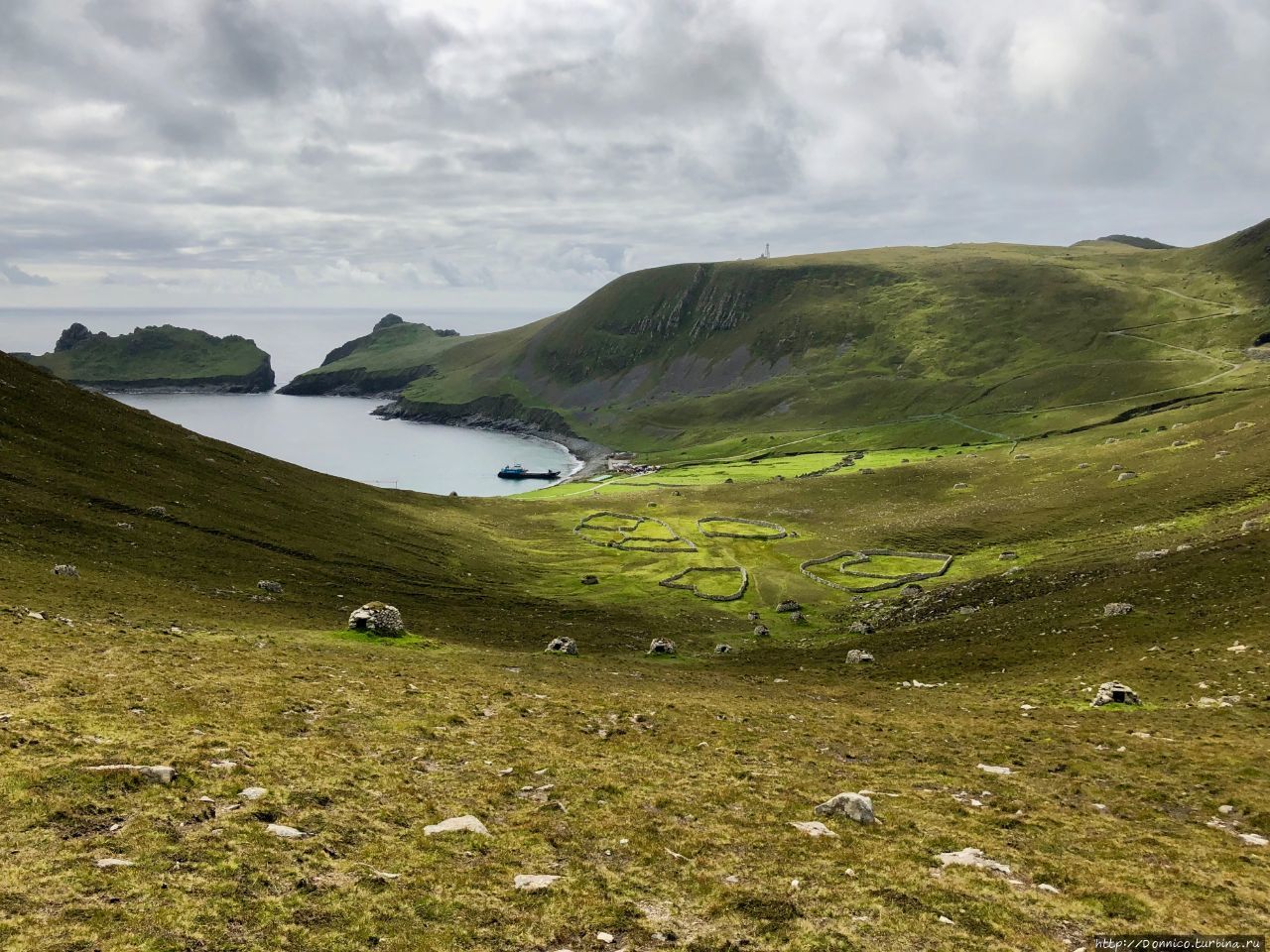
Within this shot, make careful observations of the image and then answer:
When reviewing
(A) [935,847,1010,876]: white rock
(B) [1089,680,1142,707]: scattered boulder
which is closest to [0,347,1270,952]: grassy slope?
(A) [935,847,1010,876]: white rock

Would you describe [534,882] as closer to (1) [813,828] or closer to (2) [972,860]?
(1) [813,828]

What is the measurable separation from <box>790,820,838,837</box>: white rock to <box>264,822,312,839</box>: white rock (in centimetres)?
1286

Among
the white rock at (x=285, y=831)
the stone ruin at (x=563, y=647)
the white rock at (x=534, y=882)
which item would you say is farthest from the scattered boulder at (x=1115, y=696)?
the white rock at (x=285, y=831)

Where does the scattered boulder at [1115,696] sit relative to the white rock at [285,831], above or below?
below

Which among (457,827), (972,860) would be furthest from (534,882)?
(972,860)

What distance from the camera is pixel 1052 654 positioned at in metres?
44.1

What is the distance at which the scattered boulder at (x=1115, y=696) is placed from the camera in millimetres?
34719

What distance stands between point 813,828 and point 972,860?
13.3 ft

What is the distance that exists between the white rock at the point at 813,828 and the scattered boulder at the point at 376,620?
97.5 ft

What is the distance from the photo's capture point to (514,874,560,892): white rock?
15555 mm

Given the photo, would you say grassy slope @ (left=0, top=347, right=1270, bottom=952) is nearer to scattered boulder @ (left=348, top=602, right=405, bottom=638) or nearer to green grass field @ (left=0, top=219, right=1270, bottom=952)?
green grass field @ (left=0, top=219, right=1270, bottom=952)

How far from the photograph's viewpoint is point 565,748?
84.3ft

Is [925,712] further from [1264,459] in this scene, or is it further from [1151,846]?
[1264,459]

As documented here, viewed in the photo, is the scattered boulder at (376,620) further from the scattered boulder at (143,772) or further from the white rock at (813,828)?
the white rock at (813,828)
